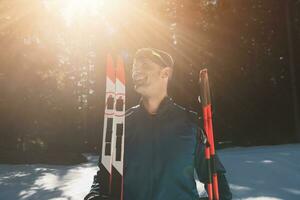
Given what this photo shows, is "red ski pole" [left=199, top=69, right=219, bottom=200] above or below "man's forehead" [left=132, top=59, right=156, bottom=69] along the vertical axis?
below

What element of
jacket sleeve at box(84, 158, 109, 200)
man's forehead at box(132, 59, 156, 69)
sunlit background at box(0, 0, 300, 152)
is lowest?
jacket sleeve at box(84, 158, 109, 200)

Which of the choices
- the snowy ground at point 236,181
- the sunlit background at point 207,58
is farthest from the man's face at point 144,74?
the sunlit background at point 207,58

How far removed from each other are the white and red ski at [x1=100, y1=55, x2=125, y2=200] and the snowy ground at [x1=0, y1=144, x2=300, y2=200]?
729 centimetres

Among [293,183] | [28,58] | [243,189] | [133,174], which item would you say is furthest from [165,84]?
[28,58]

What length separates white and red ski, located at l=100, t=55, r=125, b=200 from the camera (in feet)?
5.40

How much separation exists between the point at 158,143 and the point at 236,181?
9.11m

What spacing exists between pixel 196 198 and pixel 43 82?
23009mm

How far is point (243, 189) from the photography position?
9.41 m

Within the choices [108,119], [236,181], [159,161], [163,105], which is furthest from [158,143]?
[236,181]

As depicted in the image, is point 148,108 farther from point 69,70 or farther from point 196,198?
point 69,70

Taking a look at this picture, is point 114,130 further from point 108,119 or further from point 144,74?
point 144,74

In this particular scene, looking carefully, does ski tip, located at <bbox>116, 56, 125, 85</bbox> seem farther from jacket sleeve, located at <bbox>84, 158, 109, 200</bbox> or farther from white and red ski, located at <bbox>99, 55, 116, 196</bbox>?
jacket sleeve, located at <bbox>84, 158, 109, 200</bbox>

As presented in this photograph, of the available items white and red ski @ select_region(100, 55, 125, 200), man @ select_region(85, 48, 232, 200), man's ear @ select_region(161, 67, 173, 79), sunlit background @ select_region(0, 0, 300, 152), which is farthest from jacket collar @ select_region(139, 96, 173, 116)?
sunlit background @ select_region(0, 0, 300, 152)

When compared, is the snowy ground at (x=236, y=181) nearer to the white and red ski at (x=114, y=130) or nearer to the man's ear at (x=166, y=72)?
the man's ear at (x=166, y=72)
